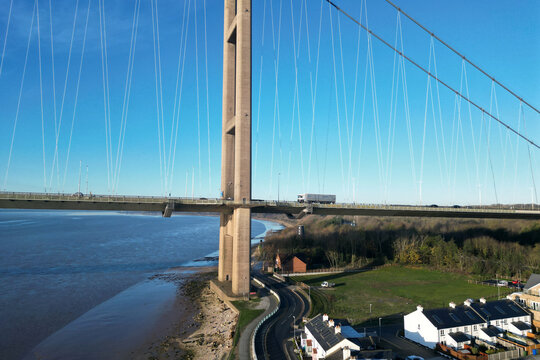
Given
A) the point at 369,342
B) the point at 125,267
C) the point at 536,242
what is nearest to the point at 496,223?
the point at 536,242

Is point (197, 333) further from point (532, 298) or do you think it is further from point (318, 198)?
point (318, 198)

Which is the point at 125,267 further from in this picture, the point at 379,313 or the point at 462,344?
the point at 462,344

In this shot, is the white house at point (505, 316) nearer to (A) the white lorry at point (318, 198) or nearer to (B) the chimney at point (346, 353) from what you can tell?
(B) the chimney at point (346, 353)

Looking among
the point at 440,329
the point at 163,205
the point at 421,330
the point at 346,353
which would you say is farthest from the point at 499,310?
the point at 163,205

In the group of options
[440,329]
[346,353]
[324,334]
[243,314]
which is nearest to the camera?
[346,353]

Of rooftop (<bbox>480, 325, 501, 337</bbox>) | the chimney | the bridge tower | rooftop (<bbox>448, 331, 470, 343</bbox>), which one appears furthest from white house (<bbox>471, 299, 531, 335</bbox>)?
the bridge tower

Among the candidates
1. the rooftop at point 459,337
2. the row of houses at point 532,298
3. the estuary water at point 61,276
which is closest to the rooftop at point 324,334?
the rooftop at point 459,337
